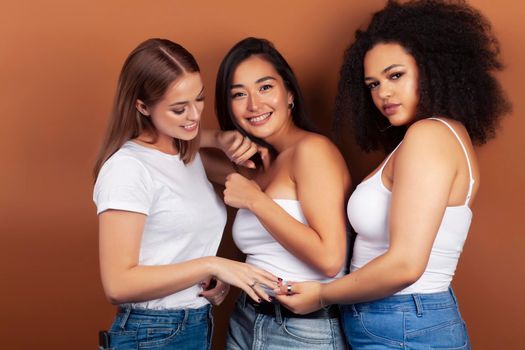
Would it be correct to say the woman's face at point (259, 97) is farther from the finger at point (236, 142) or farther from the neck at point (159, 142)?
the neck at point (159, 142)

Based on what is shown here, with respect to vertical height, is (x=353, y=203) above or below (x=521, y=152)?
below

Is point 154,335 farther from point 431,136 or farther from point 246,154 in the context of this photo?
point 431,136

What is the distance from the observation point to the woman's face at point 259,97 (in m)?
2.29

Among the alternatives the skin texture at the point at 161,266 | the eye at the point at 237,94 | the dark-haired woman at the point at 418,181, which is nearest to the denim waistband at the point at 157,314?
the skin texture at the point at 161,266

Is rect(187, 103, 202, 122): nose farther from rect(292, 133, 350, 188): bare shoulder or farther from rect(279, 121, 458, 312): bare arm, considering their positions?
rect(279, 121, 458, 312): bare arm

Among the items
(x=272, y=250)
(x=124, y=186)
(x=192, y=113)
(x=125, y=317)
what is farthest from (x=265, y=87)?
(x=125, y=317)

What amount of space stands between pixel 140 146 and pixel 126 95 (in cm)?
17

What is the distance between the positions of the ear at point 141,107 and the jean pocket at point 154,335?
0.65 metres

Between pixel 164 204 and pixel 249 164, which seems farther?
pixel 249 164

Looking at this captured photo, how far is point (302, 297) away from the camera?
6.40 feet

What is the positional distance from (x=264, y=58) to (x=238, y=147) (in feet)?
1.08

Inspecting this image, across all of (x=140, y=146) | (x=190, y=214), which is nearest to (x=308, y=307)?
(x=190, y=214)

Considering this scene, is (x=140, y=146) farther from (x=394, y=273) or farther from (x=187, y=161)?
(x=394, y=273)

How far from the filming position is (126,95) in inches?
79.8
